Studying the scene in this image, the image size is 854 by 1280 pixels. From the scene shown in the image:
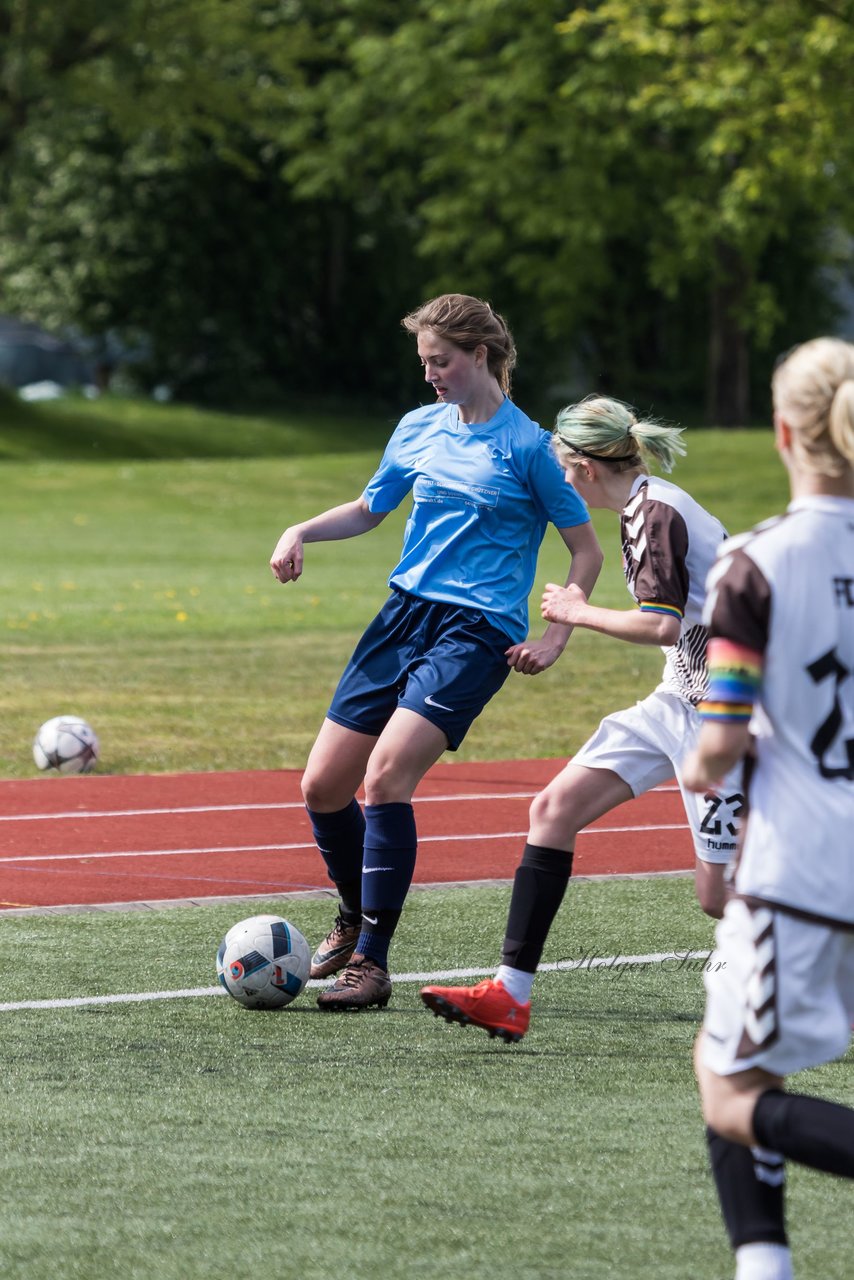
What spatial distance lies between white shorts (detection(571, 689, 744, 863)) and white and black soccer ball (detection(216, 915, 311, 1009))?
113 centimetres

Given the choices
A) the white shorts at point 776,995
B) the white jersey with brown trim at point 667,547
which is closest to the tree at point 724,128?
the white jersey with brown trim at point 667,547

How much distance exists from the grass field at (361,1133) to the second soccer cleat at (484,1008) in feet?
0.31

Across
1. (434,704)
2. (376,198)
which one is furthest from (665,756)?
(376,198)

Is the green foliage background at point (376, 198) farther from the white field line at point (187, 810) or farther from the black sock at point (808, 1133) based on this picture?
the black sock at point (808, 1133)

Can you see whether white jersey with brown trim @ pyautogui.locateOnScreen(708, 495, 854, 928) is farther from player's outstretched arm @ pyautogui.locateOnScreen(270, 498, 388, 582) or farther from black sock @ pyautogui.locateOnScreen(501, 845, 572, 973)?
player's outstretched arm @ pyautogui.locateOnScreen(270, 498, 388, 582)

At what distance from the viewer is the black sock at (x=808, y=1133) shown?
3.25m

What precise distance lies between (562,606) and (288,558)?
5.48 ft

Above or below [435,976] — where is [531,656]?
above

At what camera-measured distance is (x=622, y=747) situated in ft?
18.7

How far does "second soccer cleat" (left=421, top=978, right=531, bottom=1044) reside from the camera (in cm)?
553

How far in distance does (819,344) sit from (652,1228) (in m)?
1.94

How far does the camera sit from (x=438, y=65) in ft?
133

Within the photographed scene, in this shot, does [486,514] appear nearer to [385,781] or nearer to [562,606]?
[385,781]

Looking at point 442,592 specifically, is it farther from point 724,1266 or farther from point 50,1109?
point 724,1266
